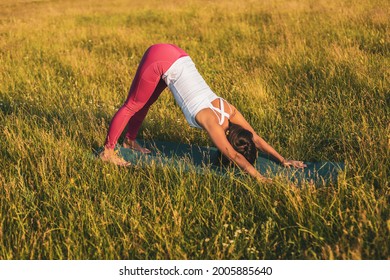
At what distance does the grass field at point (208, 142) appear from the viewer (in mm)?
2492

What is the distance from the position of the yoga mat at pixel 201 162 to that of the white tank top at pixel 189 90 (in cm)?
40

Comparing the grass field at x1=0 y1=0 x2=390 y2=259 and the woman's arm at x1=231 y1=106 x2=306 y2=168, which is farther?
the woman's arm at x1=231 y1=106 x2=306 y2=168

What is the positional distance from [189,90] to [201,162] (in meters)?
0.76

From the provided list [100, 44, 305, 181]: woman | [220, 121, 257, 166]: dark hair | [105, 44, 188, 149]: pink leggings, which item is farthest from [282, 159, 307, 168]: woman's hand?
[105, 44, 188, 149]: pink leggings

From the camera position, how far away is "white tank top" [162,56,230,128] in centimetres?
353

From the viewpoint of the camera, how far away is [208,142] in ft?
14.8

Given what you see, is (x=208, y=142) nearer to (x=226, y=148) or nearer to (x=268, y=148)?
(x=268, y=148)

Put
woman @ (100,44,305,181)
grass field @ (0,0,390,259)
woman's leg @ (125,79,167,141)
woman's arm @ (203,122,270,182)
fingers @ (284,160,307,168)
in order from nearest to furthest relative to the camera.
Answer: grass field @ (0,0,390,259), woman's arm @ (203,122,270,182), woman @ (100,44,305,181), fingers @ (284,160,307,168), woman's leg @ (125,79,167,141)

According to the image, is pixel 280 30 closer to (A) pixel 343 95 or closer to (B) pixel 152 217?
(A) pixel 343 95

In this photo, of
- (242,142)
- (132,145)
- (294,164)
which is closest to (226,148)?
(242,142)

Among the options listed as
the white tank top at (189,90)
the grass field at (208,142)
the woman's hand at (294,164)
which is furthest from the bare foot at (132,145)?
the woman's hand at (294,164)

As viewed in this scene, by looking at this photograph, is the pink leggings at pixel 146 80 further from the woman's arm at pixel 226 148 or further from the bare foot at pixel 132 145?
the woman's arm at pixel 226 148

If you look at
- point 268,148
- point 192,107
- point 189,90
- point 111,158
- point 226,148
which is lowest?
point 111,158

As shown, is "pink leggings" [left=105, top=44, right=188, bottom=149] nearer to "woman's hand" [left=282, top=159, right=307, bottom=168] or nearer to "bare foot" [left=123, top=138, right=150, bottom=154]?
"bare foot" [left=123, top=138, right=150, bottom=154]
